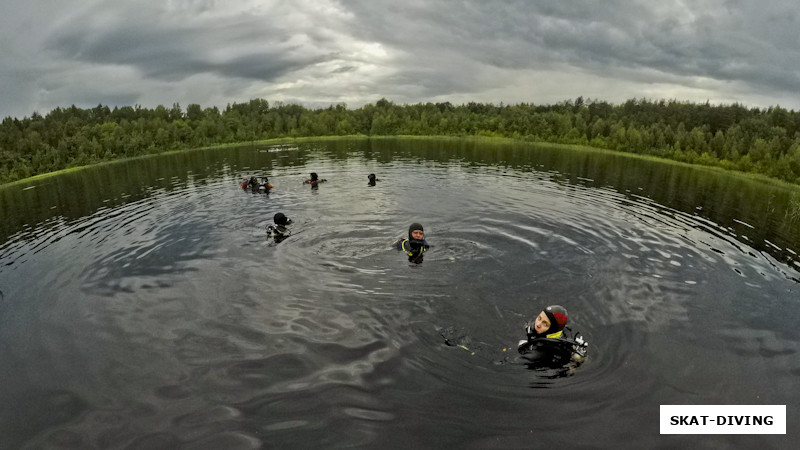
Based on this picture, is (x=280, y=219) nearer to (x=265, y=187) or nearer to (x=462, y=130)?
(x=265, y=187)

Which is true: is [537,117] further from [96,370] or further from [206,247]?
[96,370]

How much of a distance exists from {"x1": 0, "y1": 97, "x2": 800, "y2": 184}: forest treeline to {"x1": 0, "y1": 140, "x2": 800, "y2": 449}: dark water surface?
50671mm

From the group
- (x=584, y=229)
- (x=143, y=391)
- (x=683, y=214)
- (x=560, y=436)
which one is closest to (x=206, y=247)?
(x=143, y=391)

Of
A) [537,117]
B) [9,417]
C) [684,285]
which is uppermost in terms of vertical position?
[537,117]

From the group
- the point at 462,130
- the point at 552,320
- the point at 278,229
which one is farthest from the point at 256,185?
the point at 462,130

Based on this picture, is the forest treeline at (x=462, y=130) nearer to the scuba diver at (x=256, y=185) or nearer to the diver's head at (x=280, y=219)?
the scuba diver at (x=256, y=185)

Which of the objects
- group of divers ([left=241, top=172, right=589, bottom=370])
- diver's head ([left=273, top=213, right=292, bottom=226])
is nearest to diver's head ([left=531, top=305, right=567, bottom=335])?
group of divers ([left=241, top=172, right=589, bottom=370])

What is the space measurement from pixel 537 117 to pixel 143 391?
13497cm

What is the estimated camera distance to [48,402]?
10102 mm

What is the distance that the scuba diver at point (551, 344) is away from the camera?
10438mm

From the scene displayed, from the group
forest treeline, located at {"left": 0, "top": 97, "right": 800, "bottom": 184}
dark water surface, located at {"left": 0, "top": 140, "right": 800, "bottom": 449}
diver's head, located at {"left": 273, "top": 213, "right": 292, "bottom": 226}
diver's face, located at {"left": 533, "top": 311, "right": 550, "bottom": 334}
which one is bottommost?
dark water surface, located at {"left": 0, "top": 140, "right": 800, "bottom": 449}

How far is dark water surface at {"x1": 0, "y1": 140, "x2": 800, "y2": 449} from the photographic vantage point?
357 inches

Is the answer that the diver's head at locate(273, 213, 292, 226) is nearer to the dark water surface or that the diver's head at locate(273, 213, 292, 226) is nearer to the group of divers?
the dark water surface

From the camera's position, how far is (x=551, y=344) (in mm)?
10852
